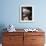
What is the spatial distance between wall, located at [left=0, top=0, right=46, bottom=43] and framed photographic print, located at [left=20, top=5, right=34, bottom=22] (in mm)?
98

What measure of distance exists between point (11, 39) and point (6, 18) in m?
0.83

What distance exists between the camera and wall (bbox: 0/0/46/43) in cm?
413

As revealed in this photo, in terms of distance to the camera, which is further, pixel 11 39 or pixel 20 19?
pixel 20 19

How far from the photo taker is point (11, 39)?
144 inches

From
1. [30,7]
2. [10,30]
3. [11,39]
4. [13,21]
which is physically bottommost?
[11,39]

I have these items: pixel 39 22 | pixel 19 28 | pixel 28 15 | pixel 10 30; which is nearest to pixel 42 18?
pixel 39 22

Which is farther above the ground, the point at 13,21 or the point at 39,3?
the point at 39,3

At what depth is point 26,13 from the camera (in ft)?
13.6

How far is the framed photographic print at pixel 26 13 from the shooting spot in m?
4.12

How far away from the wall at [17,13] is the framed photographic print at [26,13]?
0.32ft

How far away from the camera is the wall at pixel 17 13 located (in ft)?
13.6

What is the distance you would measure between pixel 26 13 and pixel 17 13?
0.29 m

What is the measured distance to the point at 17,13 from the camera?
13.6 feet

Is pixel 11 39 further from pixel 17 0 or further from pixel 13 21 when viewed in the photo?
pixel 17 0
